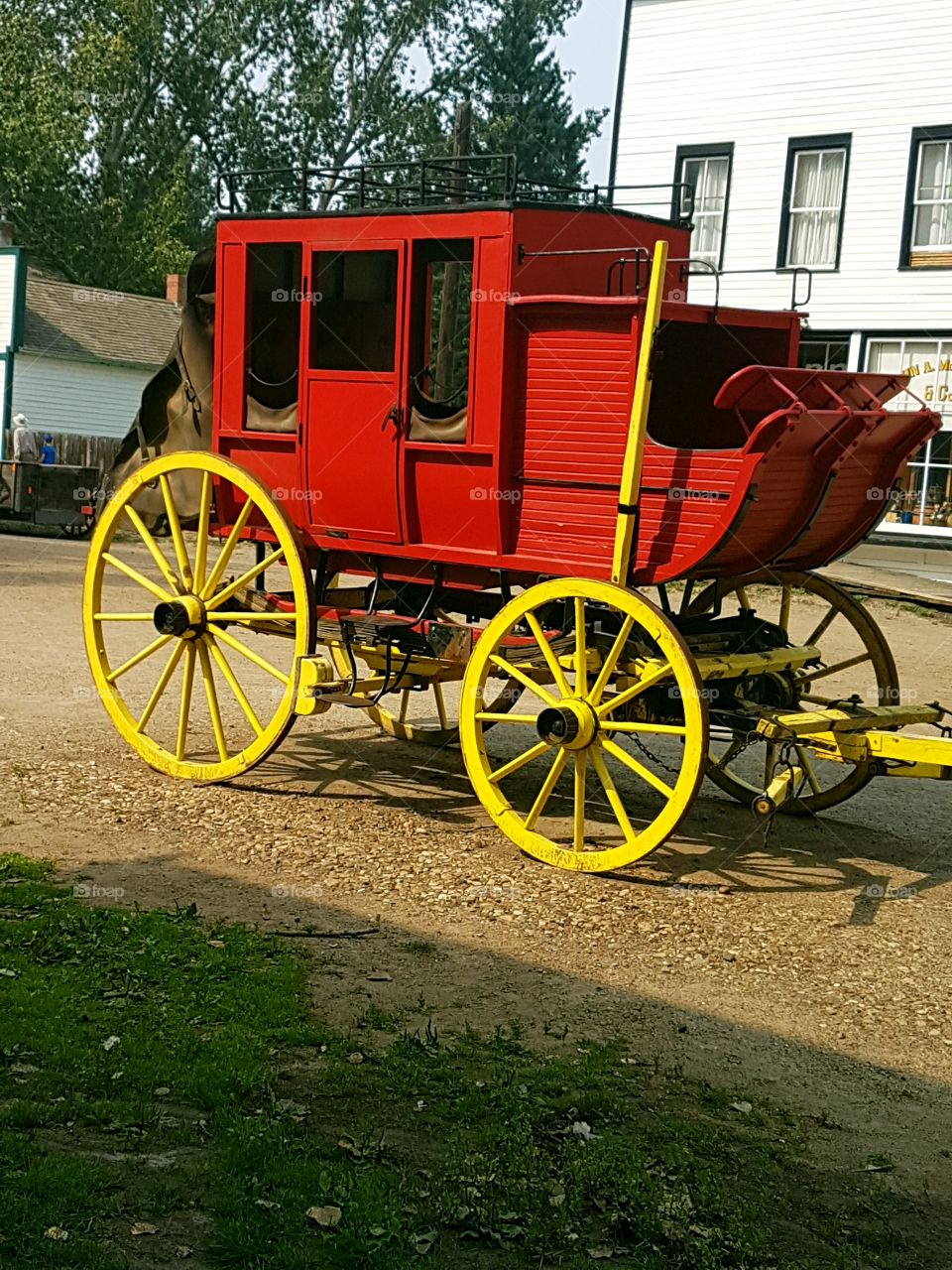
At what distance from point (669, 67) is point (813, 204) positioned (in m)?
3.42

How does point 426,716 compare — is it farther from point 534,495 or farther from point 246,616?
point 534,495

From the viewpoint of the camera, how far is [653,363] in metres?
7.65

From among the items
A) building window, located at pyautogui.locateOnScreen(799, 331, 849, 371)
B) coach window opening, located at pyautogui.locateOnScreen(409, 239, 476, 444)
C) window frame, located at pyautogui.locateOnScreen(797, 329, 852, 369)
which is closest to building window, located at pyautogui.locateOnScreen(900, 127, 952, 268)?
window frame, located at pyautogui.locateOnScreen(797, 329, 852, 369)

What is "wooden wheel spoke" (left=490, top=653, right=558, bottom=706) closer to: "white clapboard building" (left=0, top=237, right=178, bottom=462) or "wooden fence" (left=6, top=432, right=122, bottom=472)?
"wooden fence" (left=6, top=432, right=122, bottom=472)

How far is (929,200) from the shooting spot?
2570 cm

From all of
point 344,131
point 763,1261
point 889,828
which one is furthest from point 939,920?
point 344,131

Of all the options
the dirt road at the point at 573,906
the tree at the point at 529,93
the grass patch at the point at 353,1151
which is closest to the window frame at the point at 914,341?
the dirt road at the point at 573,906

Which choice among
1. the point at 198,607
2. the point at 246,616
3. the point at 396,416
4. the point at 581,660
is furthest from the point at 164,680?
the point at 581,660

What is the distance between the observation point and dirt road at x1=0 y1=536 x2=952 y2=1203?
587cm

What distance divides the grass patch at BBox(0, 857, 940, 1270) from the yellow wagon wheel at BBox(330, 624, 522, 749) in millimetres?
4035

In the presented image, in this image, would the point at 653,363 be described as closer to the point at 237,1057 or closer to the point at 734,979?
the point at 734,979

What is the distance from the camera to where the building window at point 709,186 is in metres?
27.3

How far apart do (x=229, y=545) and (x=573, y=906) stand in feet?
10.2

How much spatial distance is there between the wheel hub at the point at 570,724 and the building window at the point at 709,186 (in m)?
20.7
